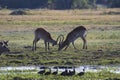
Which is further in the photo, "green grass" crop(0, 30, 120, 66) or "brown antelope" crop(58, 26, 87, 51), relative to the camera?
"brown antelope" crop(58, 26, 87, 51)

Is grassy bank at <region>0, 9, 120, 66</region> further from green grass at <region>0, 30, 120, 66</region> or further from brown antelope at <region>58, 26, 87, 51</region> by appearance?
brown antelope at <region>58, 26, 87, 51</region>

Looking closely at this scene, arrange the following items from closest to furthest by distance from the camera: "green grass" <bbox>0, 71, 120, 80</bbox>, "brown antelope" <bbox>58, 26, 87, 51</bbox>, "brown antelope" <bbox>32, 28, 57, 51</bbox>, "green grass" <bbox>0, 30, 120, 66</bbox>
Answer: "green grass" <bbox>0, 71, 120, 80</bbox> < "green grass" <bbox>0, 30, 120, 66</bbox> < "brown antelope" <bbox>58, 26, 87, 51</bbox> < "brown antelope" <bbox>32, 28, 57, 51</bbox>

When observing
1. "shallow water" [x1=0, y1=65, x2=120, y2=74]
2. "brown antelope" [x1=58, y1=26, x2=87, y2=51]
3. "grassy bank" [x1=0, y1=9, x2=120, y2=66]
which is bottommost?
"shallow water" [x1=0, y1=65, x2=120, y2=74]

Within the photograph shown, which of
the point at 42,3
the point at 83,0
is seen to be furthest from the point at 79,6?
the point at 42,3

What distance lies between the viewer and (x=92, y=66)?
23.2 m

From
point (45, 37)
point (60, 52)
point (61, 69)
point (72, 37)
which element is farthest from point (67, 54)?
point (61, 69)

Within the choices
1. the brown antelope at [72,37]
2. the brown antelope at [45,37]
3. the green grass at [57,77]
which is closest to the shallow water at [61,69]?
the green grass at [57,77]

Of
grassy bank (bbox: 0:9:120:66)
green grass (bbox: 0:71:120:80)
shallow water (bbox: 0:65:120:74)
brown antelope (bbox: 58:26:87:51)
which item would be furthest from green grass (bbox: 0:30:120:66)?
green grass (bbox: 0:71:120:80)

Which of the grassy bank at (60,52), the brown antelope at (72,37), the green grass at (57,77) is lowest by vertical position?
the green grass at (57,77)

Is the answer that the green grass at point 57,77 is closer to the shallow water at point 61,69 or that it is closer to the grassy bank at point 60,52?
the shallow water at point 61,69

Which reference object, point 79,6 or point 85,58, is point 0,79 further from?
point 79,6

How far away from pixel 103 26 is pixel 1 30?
9.09 m

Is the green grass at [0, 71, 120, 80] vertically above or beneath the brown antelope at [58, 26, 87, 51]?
beneath

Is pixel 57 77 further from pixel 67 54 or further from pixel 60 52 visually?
pixel 60 52
